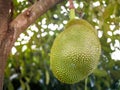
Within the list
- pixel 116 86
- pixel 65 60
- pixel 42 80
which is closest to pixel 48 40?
pixel 42 80

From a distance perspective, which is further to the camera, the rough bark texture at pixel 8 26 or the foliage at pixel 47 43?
the foliage at pixel 47 43

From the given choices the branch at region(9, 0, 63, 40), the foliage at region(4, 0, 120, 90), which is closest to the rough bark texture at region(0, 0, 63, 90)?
the branch at region(9, 0, 63, 40)

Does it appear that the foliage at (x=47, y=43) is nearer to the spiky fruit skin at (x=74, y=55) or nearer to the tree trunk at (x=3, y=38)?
the spiky fruit skin at (x=74, y=55)

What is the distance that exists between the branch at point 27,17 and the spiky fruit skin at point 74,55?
0.29 ft

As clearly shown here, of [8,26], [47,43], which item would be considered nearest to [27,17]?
[8,26]

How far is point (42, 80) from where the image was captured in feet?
A: 6.32

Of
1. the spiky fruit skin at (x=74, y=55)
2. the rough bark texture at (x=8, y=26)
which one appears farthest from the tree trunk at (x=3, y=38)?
the spiky fruit skin at (x=74, y=55)

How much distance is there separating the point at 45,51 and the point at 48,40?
5cm

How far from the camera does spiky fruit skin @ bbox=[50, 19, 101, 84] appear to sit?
31.8 inches

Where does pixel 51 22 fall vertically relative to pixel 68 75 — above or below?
above

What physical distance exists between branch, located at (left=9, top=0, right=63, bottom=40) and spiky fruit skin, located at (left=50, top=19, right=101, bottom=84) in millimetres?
89

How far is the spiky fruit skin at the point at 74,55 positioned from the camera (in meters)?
0.81

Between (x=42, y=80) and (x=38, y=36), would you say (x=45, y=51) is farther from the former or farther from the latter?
(x=42, y=80)

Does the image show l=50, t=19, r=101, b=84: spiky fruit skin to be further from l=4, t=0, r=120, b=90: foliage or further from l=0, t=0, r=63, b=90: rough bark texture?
l=4, t=0, r=120, b=90: foliage
